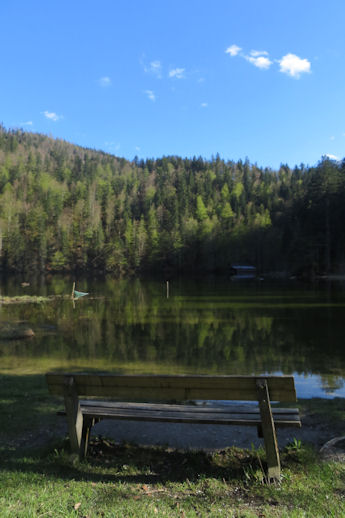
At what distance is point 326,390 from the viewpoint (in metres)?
10.0

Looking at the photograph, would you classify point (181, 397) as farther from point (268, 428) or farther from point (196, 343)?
point (196, 343)

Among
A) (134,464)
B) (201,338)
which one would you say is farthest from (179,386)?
(201,338)

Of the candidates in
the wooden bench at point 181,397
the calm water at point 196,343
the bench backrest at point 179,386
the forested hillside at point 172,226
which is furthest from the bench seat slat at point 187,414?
the forested hillside at point 172,226

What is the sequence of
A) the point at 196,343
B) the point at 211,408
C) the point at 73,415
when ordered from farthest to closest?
the point at 196,343 < the point at 211,408 < the point at 73,415

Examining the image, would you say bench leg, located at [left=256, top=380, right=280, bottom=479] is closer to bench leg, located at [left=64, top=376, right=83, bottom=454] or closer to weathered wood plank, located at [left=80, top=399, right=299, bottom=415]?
weathered wood plank, located at [left=80, top=399, right=299, bottom=415]

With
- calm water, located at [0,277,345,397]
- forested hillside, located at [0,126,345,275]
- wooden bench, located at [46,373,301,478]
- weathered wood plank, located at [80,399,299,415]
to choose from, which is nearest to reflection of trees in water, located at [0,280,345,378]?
calm water, located at [0,277,345,397]

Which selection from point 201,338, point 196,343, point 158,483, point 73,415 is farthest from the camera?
point 201,338

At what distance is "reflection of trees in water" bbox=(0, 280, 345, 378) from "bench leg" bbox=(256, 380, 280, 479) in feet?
24.5

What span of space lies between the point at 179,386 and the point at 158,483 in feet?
3.36

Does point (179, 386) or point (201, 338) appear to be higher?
point (179, 386)

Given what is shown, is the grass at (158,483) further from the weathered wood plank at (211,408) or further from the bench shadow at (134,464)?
the weathered wood plank at (211,408)

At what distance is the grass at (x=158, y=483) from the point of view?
344 centimetres

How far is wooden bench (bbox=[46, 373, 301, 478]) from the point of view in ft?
13.1

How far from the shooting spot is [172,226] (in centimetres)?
13012
